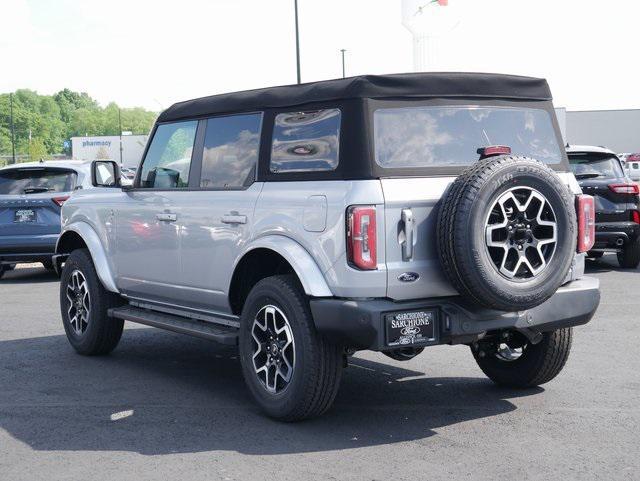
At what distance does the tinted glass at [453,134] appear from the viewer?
18.4 feet

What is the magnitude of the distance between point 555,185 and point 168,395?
2.98m

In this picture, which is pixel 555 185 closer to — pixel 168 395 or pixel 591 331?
pixel 168 395

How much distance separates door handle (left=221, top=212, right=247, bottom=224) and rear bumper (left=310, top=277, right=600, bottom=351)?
3.16 feet

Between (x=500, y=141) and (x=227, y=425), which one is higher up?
(x=500, y=141)

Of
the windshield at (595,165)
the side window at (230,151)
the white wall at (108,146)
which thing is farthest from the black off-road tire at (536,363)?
the white wall at (108,146)

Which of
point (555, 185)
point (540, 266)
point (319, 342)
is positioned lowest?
point (319, 342)

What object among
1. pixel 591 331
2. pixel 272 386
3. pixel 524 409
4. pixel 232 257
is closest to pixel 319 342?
pixel 272 386

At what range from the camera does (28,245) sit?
1355 cm

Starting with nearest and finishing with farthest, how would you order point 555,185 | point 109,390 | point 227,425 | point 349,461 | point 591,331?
point 349,461 → point 555,185 → point 227,425 → point 109,390 → point 591,331

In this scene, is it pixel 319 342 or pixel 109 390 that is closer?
pixel 319 342

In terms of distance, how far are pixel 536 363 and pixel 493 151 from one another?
1553 millimetres

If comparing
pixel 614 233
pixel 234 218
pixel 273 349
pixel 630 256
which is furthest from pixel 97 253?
pixel 630 256

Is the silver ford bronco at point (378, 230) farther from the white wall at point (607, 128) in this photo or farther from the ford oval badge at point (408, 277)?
the white wall at point (607, 128)

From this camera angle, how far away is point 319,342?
5.54 m
